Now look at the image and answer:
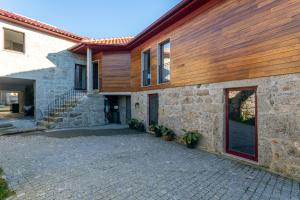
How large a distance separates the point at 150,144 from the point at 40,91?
811 centimetres

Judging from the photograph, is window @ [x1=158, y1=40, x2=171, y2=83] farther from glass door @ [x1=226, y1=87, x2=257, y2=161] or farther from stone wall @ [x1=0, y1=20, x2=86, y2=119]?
stone wall @ [x1=0, y1=20, x2=86, y2=119]

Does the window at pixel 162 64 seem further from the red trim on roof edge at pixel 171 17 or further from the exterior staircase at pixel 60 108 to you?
the exterior staircase at pixel 60 108

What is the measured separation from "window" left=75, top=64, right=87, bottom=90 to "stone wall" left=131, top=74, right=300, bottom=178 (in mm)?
9696

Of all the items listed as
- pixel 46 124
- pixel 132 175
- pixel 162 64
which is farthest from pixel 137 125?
pixel 132 175

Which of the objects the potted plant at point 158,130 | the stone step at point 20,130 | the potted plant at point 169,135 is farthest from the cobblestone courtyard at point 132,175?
the stone step at point 20,130

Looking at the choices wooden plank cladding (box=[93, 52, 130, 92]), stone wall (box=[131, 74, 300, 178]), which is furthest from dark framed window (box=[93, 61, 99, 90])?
stone wall (box=[131, 74, 300, 178])

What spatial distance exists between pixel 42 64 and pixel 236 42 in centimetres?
1084

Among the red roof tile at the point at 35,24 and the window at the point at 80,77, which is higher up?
the red roof tile at the point at 35,24

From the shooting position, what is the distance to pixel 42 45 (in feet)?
38.3

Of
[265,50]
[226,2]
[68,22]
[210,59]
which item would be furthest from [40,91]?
[68,22]

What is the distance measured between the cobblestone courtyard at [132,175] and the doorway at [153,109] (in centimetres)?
335

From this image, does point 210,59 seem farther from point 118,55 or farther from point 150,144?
point 118,55

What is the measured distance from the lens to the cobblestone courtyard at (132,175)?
3510 millimetres

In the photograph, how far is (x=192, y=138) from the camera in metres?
6.87
